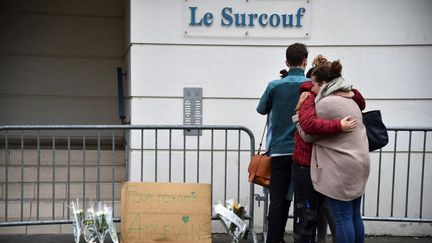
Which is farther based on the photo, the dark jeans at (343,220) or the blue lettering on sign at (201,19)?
the blue lettering on sign at (201,19)

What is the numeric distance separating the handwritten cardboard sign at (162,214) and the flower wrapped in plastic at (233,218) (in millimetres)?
178

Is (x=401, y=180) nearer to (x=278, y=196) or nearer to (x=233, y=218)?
(x=278, y=196)

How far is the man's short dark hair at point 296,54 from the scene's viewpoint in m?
4.38

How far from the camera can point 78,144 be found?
285 inches

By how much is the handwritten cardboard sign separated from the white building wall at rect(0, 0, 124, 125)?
10.9 ft

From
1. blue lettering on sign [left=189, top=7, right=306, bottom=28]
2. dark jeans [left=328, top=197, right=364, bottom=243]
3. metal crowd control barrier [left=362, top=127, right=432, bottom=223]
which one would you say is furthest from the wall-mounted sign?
dark jeans [left=328, top=197, right=364, bottom=243]

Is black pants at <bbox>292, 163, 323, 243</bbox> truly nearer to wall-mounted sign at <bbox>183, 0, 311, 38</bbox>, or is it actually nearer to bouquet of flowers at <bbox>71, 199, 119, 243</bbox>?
bouquet of flowers at <bbox>71, 199, 119, 243</bbox>

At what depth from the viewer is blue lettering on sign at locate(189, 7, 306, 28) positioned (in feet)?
18.2

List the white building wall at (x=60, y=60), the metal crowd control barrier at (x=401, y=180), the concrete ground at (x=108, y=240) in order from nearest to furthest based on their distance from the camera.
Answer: the concrete ground at (x=108, y=240), the metal crowd control barrier at (x=401, y=180), the white building wall at (x=60, y=60)

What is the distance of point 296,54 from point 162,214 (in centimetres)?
184

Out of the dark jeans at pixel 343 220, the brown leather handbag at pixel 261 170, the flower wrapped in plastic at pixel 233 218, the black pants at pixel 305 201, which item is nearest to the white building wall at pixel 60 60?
the flower wrapped in plastic at pixel 233 218

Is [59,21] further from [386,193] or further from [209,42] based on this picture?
[386,193]

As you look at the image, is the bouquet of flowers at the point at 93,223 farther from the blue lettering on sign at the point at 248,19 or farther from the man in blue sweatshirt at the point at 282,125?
the blue lettering on sign at the point at 248,19

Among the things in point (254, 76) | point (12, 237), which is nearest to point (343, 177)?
point (254, 76)
